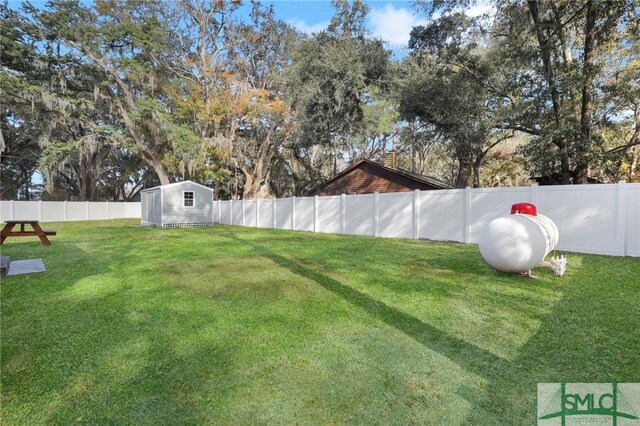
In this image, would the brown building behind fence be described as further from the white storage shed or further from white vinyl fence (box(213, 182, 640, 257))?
the white storage shed

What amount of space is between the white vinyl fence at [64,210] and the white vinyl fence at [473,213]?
689 inches

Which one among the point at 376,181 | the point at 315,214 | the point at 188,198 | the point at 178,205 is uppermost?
the point at 376,181

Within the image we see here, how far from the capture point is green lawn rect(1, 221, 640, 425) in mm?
2174

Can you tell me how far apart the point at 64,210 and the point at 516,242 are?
27.2m

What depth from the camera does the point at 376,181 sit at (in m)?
18.5

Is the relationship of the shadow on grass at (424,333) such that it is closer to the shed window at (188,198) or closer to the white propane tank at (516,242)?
the white propane tank at (516,242)

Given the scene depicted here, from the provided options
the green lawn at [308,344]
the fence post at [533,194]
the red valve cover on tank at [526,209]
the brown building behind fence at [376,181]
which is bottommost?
the green lawn at [308,344]

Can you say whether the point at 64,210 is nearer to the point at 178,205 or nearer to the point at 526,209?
the point at 178,205

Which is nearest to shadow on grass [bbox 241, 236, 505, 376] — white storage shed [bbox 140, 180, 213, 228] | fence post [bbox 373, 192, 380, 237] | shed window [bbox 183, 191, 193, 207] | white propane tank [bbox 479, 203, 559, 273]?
white propane tank [bbox 479, 203, 559, 273]

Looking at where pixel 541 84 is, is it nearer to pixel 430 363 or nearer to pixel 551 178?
pixel 551 178

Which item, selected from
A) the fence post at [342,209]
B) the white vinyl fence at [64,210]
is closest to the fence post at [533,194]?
the fence post at [342,209]

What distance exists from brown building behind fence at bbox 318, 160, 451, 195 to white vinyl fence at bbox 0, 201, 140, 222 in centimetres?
1782

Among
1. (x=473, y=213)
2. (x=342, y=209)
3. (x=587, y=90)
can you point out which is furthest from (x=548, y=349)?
(x=587, y=90)

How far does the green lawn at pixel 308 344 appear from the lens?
2174 mm
